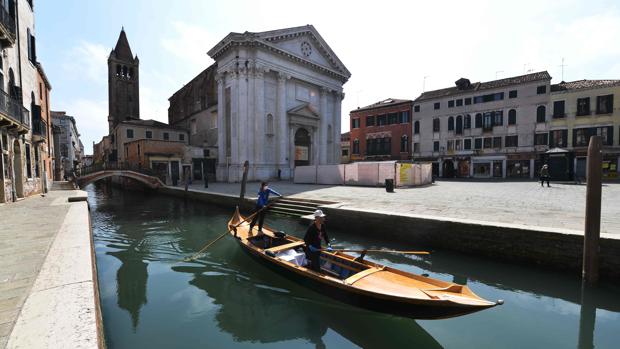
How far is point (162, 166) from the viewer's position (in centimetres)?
2761

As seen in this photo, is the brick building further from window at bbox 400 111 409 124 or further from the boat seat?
the boat seat

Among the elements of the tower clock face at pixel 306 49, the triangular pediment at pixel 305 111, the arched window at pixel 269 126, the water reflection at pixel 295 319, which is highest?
the tower clock face at pixel 306 49

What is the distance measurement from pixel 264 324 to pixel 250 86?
24.1 metres

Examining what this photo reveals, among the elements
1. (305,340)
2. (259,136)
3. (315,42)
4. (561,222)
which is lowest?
(305,340)

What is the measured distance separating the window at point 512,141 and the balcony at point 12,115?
121ft

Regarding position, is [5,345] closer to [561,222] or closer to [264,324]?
[264,324]

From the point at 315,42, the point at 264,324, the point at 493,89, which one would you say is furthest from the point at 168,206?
the point at 493,89

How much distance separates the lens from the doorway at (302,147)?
101 ft

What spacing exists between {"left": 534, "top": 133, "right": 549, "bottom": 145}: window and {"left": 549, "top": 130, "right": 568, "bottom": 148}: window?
1.24ft

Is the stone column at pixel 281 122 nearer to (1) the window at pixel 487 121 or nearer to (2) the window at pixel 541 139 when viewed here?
(1) the window at pixel 487 121

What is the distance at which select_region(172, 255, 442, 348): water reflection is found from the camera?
416 cm

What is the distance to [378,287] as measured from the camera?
170 inches

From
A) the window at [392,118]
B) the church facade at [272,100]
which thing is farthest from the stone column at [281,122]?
the window at [392,118]

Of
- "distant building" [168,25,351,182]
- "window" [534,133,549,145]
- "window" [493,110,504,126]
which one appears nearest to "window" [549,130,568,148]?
"window" [534,133,549,145]
